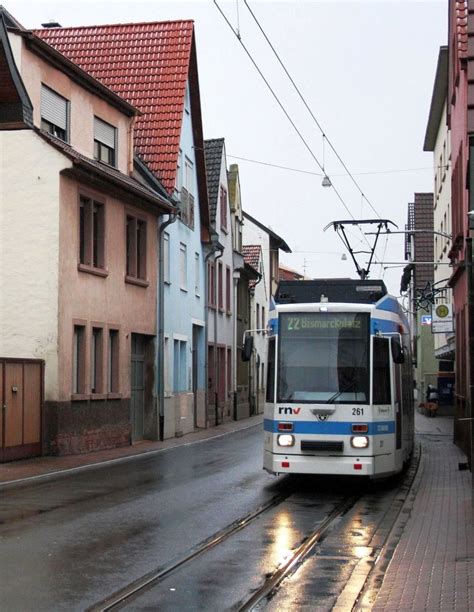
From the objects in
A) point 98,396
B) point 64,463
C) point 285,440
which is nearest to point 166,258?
point 98,396

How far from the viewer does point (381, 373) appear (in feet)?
54.7

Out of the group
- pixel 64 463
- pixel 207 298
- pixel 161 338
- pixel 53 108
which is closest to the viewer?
pixel 64 463

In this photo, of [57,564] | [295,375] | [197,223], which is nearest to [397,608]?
[57,564]

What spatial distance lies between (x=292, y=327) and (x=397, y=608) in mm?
9109

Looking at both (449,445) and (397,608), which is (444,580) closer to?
(397,608)

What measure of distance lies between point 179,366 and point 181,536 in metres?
24.6

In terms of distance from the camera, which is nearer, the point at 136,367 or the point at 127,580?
the point at 127,580

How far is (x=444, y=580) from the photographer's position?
29.8 ft

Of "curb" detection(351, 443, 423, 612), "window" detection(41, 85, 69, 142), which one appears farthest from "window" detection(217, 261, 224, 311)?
"curb" detection(351, 443, 423, 612)

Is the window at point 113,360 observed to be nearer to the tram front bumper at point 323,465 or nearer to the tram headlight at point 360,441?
the tram front bumper at point 323,465

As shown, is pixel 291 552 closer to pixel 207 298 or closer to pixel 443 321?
pixel 443 321

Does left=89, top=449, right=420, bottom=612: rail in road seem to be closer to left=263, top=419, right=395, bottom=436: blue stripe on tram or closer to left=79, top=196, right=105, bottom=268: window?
left=263, top=419, right=395, bottom=436: blue stripe on tram

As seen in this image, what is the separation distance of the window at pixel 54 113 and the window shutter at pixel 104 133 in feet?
6.91

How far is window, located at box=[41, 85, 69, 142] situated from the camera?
2548 cm
